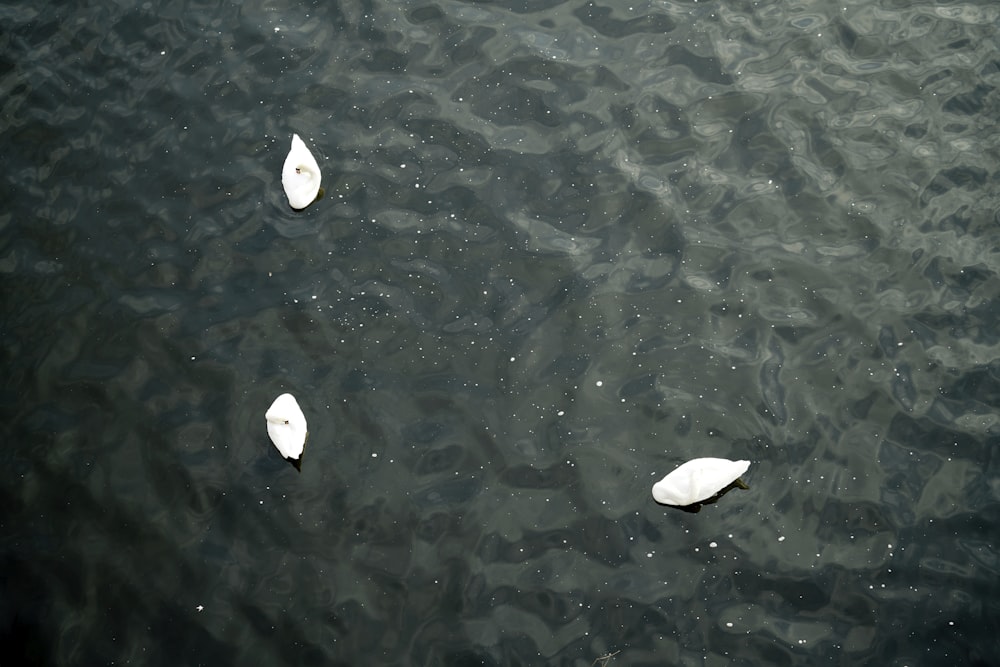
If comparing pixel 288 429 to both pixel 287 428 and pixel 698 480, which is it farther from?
pixel 698 480

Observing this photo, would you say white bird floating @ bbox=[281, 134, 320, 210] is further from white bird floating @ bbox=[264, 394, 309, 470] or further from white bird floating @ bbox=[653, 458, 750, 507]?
white bird floating @ bbox=[653, 458, 750, 507]

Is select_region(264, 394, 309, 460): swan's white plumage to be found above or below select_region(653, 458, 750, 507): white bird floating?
above

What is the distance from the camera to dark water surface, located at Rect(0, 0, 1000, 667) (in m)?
2.71

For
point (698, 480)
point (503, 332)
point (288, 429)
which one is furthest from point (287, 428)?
point (698, 480)

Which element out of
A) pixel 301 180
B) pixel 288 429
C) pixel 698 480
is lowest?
pixel 698 480

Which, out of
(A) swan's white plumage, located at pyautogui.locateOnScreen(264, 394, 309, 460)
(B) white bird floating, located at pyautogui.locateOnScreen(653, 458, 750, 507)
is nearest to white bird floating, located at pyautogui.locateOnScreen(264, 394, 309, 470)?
(A) swan's white plumage, located at pyautogui.locateOnScreen(264, 394, 309, 460)

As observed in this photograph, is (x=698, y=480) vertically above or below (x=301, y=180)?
below

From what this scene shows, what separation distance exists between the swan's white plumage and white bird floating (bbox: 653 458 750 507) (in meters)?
1.27

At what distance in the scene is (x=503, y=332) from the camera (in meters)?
3.19

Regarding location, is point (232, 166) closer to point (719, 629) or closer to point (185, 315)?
point (185, 315)

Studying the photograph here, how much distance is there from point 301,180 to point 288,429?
1.12 m

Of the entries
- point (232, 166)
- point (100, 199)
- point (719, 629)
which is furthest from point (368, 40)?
point (719, 629)

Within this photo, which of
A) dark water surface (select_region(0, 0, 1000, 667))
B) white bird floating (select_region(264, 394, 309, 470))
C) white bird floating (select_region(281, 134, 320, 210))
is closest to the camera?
dark water surface (select_region(0, 0, 1000, 667))

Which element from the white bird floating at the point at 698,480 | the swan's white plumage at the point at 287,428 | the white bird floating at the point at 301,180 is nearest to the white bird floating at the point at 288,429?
→ the swan's white plumage at the point at 287,428
